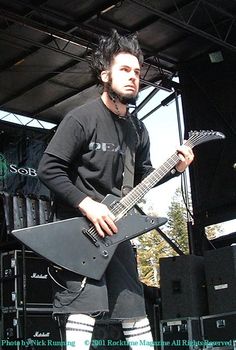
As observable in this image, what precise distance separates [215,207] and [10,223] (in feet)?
9.83

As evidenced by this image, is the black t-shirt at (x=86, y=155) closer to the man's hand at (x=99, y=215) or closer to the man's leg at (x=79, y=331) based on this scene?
the man's hand at (x=99, y=215)

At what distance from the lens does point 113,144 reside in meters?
2.59

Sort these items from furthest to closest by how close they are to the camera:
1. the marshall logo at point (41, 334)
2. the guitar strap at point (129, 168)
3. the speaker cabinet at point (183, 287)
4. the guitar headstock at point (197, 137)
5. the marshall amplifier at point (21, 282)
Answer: the speaker cabinet at point (183, 287) → the marshall amplifier at point (21, 282) → the marshall logo at point (41, 334) → the guitar headstock at point (197, 137) → the guitar strap at point (129, 168)

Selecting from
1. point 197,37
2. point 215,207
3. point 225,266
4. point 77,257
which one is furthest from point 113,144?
point 197,37

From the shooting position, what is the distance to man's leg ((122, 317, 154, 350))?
245cm

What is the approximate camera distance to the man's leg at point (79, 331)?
228 centimetres

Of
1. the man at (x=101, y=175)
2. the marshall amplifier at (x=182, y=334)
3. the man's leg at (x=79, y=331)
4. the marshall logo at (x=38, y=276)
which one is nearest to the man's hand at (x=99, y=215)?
the man at (x=101, y=175)

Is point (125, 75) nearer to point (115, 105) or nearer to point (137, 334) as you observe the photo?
point (115, 105)

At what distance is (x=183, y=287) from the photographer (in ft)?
21.6

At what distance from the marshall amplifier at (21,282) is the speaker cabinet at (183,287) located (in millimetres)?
1307

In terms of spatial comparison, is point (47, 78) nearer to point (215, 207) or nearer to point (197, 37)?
point (197, 37)

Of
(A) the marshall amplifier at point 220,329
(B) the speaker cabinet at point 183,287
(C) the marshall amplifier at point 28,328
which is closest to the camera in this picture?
(A) the marshall amplifier at point 220,329

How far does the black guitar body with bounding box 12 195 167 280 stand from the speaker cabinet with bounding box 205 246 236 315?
13.1ft

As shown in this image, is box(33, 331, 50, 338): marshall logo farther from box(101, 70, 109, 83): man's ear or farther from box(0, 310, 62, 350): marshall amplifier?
box(101, 70, 109, 83): man's ear
